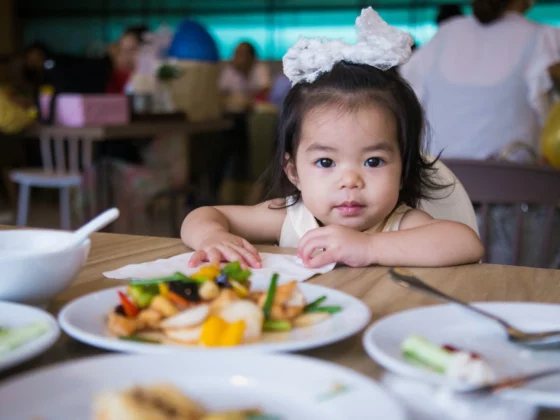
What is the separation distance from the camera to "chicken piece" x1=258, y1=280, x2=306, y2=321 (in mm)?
702

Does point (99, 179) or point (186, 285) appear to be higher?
point (186, 285)

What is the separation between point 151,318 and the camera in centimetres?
67

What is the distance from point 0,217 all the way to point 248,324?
5.38 m

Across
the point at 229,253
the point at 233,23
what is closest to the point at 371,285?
the point at 229,253

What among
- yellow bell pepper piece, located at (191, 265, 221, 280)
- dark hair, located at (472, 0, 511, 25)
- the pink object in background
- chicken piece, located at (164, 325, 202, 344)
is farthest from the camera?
the pink object in background

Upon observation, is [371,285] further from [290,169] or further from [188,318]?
[290,169]

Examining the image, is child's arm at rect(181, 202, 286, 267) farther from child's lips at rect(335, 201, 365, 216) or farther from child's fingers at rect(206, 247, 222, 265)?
child's lips at rect(335, 201, 365, 216)

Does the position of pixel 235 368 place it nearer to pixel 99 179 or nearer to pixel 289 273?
pixel 289 273

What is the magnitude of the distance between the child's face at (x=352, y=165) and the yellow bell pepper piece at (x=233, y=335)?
695 mm

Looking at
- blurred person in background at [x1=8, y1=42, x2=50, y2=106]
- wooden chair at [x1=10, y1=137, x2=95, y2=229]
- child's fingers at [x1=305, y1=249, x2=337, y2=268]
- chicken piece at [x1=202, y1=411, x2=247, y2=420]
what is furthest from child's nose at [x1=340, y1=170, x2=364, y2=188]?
blurred person in background at [x1=8, y1=42, x2=50, y2=106]

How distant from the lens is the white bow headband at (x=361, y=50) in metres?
1.29

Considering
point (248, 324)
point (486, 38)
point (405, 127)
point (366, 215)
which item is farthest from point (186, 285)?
point (486, 38)

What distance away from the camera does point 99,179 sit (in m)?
4.15

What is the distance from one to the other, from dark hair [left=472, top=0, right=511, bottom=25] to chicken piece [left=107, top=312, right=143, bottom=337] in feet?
7.47
